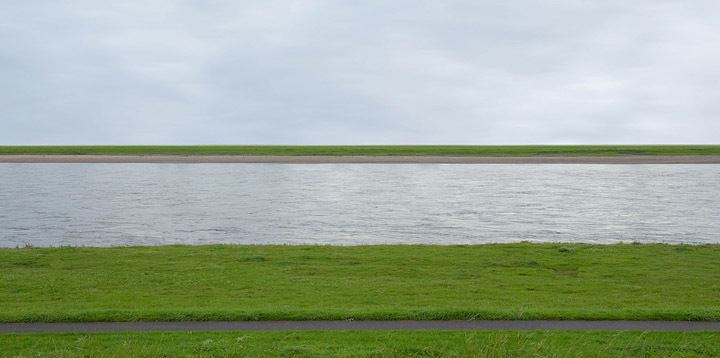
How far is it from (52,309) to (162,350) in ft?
13.0

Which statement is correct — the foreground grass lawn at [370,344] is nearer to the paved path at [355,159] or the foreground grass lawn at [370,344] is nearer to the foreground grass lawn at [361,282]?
the foreground grass lawn at [361,282]

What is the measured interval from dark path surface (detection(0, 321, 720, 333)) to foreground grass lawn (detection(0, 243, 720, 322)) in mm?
261

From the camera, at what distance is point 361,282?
1477 cm

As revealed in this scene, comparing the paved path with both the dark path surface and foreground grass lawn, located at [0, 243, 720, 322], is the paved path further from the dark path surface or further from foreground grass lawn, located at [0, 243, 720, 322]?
the dark path surface

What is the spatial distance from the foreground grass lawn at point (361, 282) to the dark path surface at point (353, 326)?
0.26m

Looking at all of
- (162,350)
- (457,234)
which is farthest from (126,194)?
(162,350)

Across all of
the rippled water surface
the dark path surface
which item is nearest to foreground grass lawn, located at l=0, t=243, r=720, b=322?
the dark path surface

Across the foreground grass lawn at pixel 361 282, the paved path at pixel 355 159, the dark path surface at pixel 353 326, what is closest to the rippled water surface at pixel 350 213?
the foreground grass lawn at pixel 361 282

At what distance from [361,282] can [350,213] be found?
1781 cm

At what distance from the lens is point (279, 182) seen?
5478 centimetres

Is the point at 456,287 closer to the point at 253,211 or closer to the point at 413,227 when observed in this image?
the point at 413,227

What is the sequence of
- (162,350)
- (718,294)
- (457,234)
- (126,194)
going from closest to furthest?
(162,350)
(718,294)
(457,234)
(126,194)

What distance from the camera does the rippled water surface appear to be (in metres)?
24.6

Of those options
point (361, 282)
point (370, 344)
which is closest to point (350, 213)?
point (361, 282)
